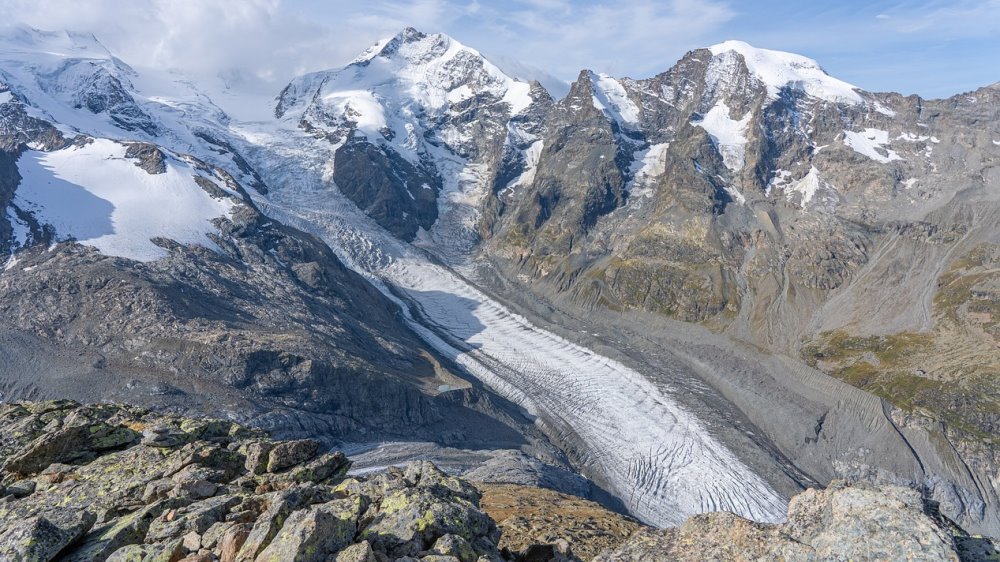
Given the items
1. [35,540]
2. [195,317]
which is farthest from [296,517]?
[195,317]

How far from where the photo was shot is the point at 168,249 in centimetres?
9306

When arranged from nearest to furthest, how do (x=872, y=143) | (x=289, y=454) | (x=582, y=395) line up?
1. (x=289, y=454)
2. (x=582, y=395)
3. (x=872, y=143)

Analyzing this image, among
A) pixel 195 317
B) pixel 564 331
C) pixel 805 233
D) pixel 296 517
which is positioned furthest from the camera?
pixel 805 233

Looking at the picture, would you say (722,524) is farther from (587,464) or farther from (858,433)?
(858,433)

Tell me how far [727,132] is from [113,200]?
16724 cm

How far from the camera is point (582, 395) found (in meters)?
87.6

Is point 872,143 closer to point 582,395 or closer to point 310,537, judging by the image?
point 582,395

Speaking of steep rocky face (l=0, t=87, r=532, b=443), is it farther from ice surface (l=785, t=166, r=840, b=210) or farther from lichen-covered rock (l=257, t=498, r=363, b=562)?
ice surface (l=785, t=166, r=840, b=210)

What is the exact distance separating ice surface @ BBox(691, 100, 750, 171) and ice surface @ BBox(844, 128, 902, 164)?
2836 centimetres

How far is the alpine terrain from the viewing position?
1950 centimetres

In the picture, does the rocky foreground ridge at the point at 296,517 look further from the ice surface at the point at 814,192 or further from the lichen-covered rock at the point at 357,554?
the ice surface at the point at 814,192

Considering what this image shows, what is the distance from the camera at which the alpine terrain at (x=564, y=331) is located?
19500 millimetres

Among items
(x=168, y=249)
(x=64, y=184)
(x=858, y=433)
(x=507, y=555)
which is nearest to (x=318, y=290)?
(x=168, y=249)

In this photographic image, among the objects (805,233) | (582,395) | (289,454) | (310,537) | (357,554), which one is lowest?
(582,395)
